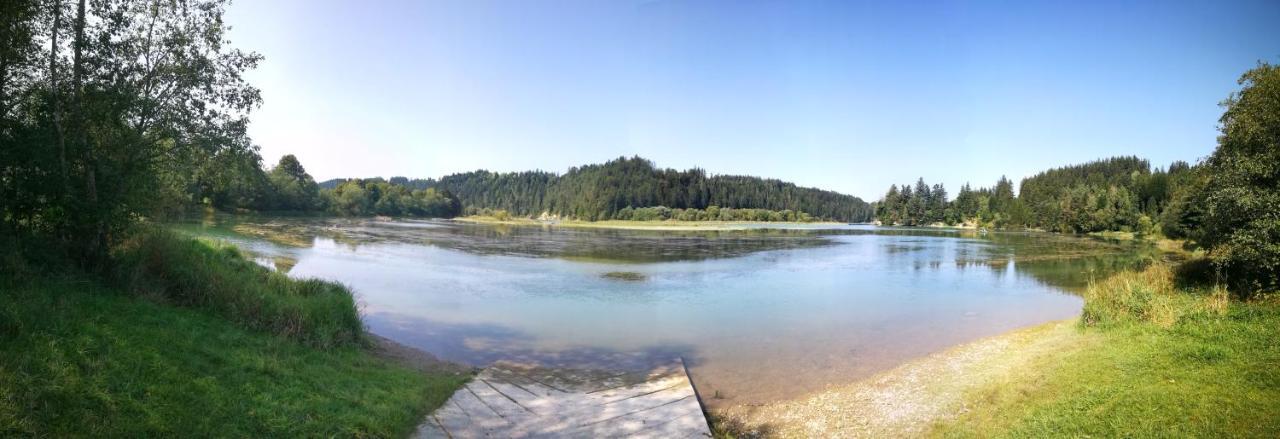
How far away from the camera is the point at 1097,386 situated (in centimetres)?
776

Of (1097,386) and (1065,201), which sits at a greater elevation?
(1065,201)

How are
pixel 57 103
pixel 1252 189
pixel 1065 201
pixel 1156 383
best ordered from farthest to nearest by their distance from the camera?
pixel 1065 201, pixel 1252 189, pixel 57 103, pixel 1156 383

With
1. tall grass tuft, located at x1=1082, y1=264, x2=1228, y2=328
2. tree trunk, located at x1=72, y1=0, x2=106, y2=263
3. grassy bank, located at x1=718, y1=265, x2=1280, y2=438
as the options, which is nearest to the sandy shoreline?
tall grass tuft, located at x1=1082, y1=264, x2=1228, y2=328

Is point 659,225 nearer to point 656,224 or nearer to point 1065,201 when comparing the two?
point 656,224

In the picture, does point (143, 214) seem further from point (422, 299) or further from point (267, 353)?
point (422, 299)

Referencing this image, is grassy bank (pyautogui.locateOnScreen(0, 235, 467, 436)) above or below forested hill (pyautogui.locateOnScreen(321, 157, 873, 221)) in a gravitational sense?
below

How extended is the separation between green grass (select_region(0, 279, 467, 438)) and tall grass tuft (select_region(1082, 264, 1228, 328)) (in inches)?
581

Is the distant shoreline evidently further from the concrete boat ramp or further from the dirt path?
the concrete boat ramp

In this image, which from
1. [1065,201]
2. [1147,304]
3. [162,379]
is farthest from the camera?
[1065,201]

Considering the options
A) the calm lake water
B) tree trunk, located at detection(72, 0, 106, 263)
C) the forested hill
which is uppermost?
the forested hill

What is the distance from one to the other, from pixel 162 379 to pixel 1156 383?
12.9m

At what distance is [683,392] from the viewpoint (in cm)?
1018

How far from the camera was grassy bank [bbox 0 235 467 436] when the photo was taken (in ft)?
17.0

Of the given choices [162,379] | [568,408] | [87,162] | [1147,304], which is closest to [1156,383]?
[1147,304]
